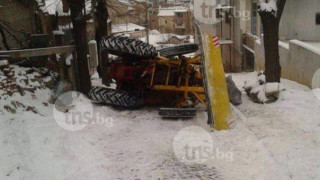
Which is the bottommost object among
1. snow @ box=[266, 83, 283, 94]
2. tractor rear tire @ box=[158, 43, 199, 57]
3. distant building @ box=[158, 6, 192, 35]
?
distant building @ box=[158, 6, 192, 35]

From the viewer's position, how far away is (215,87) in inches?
325

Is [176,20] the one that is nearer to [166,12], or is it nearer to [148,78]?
[166,12]

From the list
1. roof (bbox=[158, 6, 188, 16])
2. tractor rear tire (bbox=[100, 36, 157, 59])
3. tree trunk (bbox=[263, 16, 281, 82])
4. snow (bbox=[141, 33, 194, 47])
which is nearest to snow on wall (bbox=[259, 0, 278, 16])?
tree trunk (bbox=[263, 16, 281, 82])

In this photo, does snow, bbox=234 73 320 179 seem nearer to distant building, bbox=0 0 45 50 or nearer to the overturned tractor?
the overturned tractor

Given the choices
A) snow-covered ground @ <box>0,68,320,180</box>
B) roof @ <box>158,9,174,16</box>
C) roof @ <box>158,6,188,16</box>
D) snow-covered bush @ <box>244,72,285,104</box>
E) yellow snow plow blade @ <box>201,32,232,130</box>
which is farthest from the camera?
roof @ <box>158,9,174,16</box>

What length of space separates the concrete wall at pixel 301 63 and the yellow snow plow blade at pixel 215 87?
453 centimetres

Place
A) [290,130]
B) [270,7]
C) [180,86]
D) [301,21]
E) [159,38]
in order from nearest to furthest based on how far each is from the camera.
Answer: [290,130] → [180,86] → [270,7] → [301,21] → [159,38]

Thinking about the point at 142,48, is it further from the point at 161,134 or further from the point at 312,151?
the point at 312,151

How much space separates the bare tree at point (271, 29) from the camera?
401 inches

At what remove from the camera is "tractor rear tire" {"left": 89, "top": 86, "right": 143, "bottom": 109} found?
955cm

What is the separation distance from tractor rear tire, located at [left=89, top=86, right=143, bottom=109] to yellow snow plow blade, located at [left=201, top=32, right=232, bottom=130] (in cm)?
241

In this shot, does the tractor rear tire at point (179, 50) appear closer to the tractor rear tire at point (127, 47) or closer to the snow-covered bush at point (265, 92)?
the tractor rear tire at point (127, 47)

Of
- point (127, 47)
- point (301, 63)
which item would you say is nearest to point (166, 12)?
point (301, 63)

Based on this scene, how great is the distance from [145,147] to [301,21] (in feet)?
60.1
